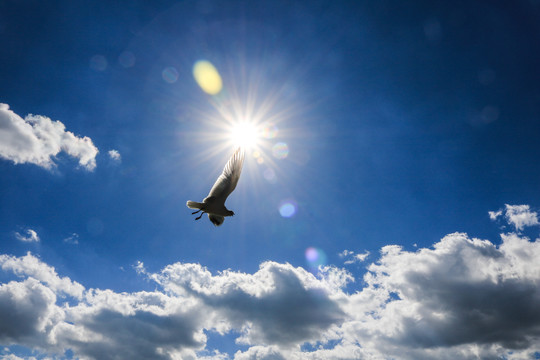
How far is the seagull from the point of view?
18109 millimetres

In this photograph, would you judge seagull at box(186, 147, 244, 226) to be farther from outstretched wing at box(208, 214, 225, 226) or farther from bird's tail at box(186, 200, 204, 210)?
outstretched wing at box(208, 214, 225, 226)

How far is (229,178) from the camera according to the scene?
60.7 ft

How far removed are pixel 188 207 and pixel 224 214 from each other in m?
2.70

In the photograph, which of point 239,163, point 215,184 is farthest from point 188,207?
point 239,163

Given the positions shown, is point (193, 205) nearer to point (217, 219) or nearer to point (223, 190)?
point (223, 190)

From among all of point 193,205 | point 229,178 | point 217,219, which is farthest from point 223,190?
point 217,219

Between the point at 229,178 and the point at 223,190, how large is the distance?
89 centimetres

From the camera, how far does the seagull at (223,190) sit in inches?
713

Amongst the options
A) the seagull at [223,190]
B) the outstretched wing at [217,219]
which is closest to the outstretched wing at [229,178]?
the seagull at [223,190]

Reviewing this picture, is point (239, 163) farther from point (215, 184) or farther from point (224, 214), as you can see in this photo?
point (224, 214)

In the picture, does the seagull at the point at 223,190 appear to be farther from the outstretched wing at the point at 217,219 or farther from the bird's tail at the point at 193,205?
the outstretched wing at the point at 217,219

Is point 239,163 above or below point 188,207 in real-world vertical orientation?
above

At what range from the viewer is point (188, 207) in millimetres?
17766

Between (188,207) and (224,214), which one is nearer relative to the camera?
(188,207)
